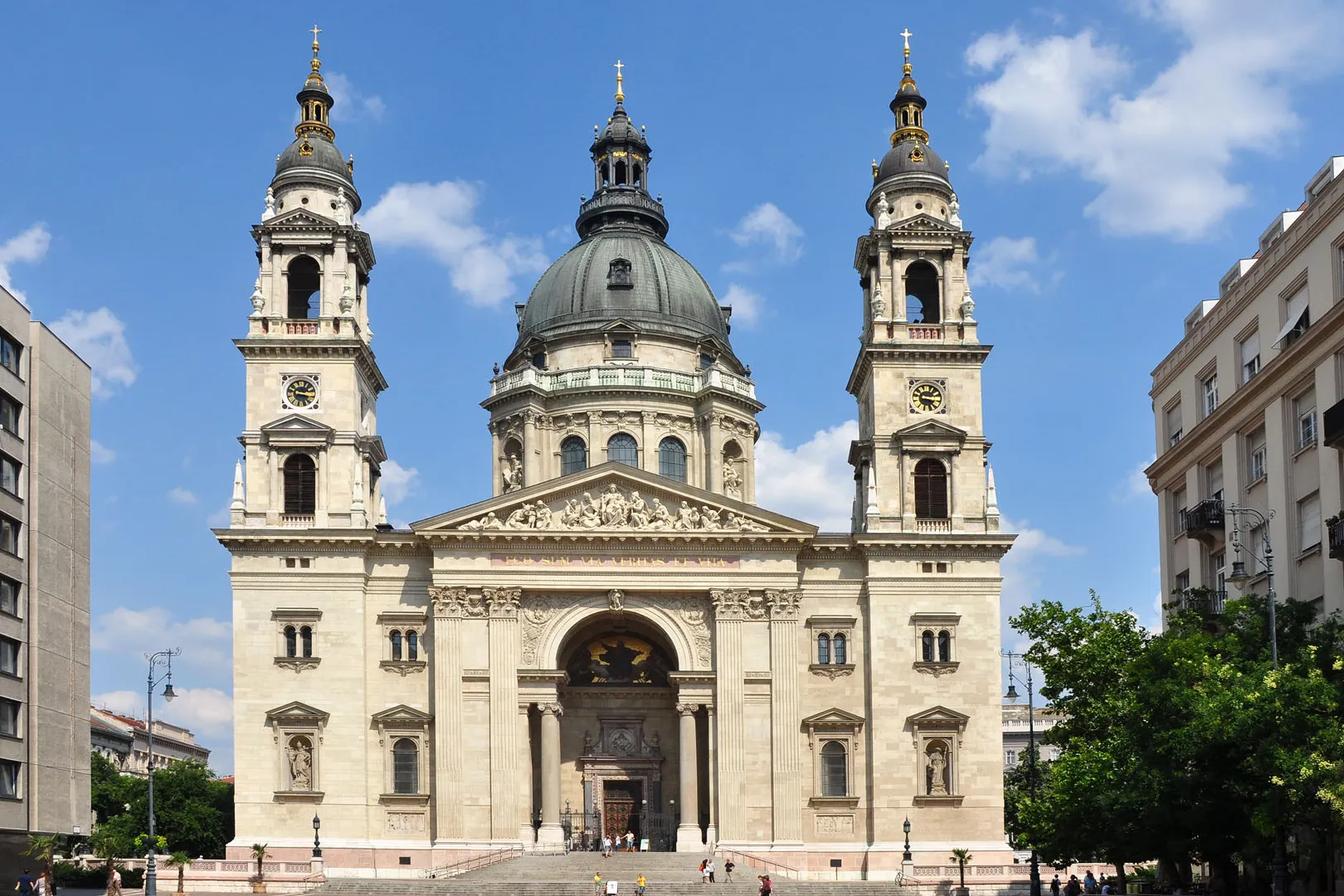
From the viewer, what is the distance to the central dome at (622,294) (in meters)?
84.3

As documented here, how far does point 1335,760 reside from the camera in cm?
3584

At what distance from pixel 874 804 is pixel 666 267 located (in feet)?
101

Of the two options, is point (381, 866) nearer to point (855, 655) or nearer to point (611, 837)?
point (611, 837)

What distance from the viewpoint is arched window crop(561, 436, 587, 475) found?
81.4 m

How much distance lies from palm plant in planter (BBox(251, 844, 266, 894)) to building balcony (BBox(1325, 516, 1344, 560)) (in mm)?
36718

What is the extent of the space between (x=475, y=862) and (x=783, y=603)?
15523 millimetres

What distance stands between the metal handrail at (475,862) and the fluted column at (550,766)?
7.40 ft

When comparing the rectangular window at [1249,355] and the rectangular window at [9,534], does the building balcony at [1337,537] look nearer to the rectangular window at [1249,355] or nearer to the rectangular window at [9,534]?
the rectangular window at [1249,355]

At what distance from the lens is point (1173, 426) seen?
62719mm

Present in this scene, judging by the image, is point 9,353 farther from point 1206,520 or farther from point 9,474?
point 1206,520

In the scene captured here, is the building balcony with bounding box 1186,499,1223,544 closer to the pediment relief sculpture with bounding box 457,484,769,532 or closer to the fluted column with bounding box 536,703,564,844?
the pediment relief sculpture with bounding box 457,484,769,532

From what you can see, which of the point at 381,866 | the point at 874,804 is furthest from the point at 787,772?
the point at 381,866

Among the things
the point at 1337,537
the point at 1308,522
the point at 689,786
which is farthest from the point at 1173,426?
the point at 689,786

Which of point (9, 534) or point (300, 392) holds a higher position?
point (300, 392)
